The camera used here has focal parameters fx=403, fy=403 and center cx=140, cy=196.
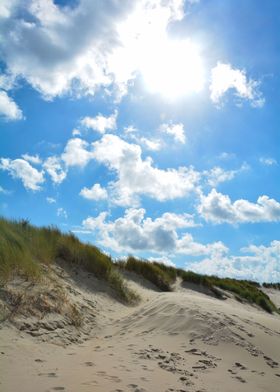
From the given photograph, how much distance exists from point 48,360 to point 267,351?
386 centimetres

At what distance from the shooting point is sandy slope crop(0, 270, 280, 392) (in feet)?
15.2

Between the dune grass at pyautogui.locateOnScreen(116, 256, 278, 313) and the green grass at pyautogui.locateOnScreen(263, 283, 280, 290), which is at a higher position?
the green grass at pyautogui.locateOnScreen(263, 283, 280, 290)

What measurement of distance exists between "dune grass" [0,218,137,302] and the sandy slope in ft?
7.02

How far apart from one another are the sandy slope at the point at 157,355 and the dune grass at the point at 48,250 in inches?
84.2

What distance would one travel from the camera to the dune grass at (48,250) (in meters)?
8.41

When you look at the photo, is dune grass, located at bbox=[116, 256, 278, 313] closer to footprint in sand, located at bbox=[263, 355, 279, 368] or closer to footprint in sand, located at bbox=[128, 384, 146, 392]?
footprint in sand, located at bbox=[263, 355, 279, 368]

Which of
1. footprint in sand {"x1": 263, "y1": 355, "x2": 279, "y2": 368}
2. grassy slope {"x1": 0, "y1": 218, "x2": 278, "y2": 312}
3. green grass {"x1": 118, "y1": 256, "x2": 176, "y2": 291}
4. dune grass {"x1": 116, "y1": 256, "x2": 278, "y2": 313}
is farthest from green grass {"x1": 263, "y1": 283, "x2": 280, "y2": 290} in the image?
footprint in sand {"x1": 263, "y1": 355, "x2": 279, "y2": 368}

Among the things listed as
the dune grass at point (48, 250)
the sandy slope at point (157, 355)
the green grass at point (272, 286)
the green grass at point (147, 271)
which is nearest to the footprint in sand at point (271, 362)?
the sandy slope at point (157, 355)

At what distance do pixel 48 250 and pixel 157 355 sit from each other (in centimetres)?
556

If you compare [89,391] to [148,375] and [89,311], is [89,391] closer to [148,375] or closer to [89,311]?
[148,375]

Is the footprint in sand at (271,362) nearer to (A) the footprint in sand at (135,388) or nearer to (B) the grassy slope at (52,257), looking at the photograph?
(A) the footprint in sand at (135,388)

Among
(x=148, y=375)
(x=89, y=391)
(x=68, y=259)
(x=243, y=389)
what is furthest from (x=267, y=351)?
(x=68, y=259)

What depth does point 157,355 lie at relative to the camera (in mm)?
6012

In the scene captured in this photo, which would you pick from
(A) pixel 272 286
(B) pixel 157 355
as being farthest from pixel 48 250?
(A) pixel 272 286
